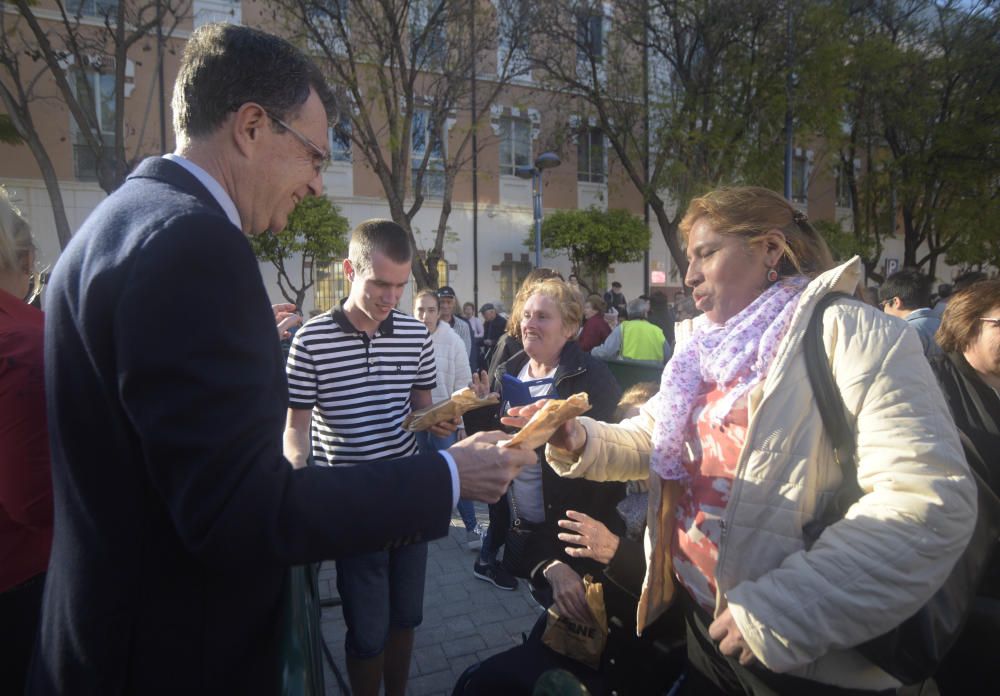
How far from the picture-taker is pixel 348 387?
111 inches

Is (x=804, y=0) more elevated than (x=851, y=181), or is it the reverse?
(x=804, y=0)

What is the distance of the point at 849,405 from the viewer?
58.9 inches

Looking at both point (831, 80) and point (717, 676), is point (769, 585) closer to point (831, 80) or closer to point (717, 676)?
point (717, 676)

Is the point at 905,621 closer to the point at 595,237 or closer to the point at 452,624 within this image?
the point at 452,624

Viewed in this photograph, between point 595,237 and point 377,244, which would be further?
point 595,237

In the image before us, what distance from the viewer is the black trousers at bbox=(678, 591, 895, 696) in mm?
1606

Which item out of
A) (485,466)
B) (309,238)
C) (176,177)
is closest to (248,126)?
(176,177)

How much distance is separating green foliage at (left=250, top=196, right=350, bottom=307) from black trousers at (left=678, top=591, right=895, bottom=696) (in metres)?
16.0

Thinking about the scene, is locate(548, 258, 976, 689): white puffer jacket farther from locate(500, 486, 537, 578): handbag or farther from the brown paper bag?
locate(500, 486, 537, 578): handbag

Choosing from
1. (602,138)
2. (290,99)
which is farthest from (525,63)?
(290,99)

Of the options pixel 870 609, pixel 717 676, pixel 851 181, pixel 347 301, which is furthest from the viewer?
pixel 851 181

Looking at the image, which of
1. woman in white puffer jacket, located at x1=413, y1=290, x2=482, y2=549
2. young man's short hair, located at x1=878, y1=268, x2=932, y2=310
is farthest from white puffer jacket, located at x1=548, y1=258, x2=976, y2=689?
young man's short hair, located at x1=878, y1=268, x2=932, y2=310

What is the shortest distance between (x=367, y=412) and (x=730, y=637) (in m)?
1.83

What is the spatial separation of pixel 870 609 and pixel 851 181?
910 inches
